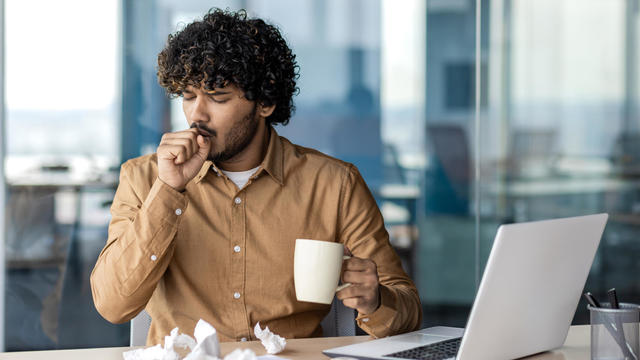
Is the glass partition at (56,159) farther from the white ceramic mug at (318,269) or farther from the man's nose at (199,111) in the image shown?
the white ceramic mug at (318,269)

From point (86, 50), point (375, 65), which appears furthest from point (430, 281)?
point (86, 50)

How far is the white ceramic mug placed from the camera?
1248 millimetres

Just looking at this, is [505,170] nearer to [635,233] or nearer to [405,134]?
[405,134]

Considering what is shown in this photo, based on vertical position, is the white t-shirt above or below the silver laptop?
above

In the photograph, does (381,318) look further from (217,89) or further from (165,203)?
(217,89)

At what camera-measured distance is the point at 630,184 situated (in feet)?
12.4

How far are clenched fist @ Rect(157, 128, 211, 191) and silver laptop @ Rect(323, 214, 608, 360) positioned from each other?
54 cm

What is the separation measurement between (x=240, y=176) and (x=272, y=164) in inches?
3.6

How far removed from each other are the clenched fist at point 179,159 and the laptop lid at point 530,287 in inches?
29.4

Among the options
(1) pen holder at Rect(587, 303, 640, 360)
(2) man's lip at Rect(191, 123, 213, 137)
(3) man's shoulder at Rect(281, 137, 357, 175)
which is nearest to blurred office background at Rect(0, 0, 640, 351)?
(3) man's shoulder at Rect(281, 137, 357, 175)

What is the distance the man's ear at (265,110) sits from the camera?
2012mm

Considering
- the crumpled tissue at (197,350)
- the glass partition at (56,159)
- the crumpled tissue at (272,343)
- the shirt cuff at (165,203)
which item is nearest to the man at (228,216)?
the shirt cuff at (165,203)

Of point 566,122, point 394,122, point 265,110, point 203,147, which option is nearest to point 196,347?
point 203,147

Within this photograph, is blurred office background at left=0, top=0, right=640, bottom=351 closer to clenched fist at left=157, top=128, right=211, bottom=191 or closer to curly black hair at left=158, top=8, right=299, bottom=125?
curly black hair at left=158, top=8, right=299, bottom=125
